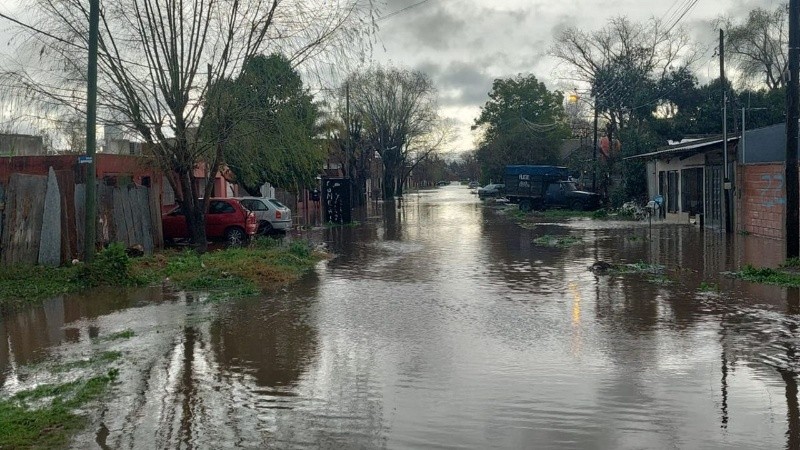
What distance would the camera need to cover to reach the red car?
81.8 ft

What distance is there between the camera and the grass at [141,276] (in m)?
13.9

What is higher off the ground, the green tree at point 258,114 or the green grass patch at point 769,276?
the green tree at point 258,114

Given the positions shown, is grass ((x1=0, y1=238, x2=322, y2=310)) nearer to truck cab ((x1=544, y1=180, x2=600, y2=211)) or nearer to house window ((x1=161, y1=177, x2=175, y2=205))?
house window ((x1=161, y1=177, x2=175, y2=205))

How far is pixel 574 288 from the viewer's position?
14.4m

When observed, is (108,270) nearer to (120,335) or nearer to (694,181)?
(120,335)

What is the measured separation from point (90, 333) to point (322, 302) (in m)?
3.85

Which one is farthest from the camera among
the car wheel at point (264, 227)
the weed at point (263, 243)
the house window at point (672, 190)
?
the house window at point (672, 190)

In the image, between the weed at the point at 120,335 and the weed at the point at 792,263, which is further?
the weed at the point at 792,263

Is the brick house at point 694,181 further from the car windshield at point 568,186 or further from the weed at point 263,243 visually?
the weed at point 263,243

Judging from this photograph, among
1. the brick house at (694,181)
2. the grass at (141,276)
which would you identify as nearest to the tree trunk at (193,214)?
the grass at (141,276)

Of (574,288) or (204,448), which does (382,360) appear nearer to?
(204,448)

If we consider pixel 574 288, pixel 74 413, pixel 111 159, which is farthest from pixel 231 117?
pixel 74 413

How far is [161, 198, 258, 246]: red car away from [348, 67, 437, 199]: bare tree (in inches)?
1491

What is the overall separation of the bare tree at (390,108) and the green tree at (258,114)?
41.5 m
